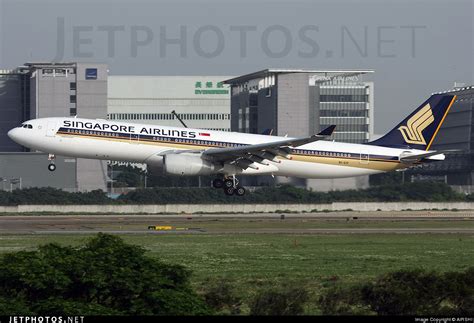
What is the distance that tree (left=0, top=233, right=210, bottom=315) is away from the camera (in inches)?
794

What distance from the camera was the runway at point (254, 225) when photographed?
48531 millimetres

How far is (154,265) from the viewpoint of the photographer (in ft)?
72.2

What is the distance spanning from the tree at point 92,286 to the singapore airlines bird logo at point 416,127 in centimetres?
4135

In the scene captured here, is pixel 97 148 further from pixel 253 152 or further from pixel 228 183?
pixel 253 152

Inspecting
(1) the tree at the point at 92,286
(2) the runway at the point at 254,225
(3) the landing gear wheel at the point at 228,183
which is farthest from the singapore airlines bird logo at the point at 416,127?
(1) the tree at the point at 92,286

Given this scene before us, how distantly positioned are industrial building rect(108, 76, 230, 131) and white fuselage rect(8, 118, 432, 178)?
390 ft

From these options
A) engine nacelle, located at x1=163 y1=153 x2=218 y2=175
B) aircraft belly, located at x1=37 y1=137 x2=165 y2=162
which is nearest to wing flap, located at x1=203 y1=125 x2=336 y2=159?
engine nacelle, located at x1=163 y1=153 x2=218 y2=175

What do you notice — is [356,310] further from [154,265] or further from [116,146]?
[116,146]

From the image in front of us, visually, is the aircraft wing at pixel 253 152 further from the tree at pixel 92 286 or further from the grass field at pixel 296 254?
the tree at pixel 92 286

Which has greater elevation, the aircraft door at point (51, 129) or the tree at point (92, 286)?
the aircraft door at point (51, 129)

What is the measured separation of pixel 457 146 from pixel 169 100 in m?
Answer: 64.5

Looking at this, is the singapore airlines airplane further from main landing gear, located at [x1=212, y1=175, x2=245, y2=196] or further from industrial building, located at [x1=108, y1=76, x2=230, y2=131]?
industrial building, located at [x1=108, y1=76, x2=230, y2=131]

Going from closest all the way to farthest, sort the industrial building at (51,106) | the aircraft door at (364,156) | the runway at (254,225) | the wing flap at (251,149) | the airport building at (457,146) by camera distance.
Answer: the runway at (254,225), the wing flap at (251,149), the aircraft door at (364,156), the industrial building at (51,106), the airport building at (457,146)

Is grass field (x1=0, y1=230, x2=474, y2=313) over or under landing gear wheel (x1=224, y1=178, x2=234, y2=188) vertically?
under
